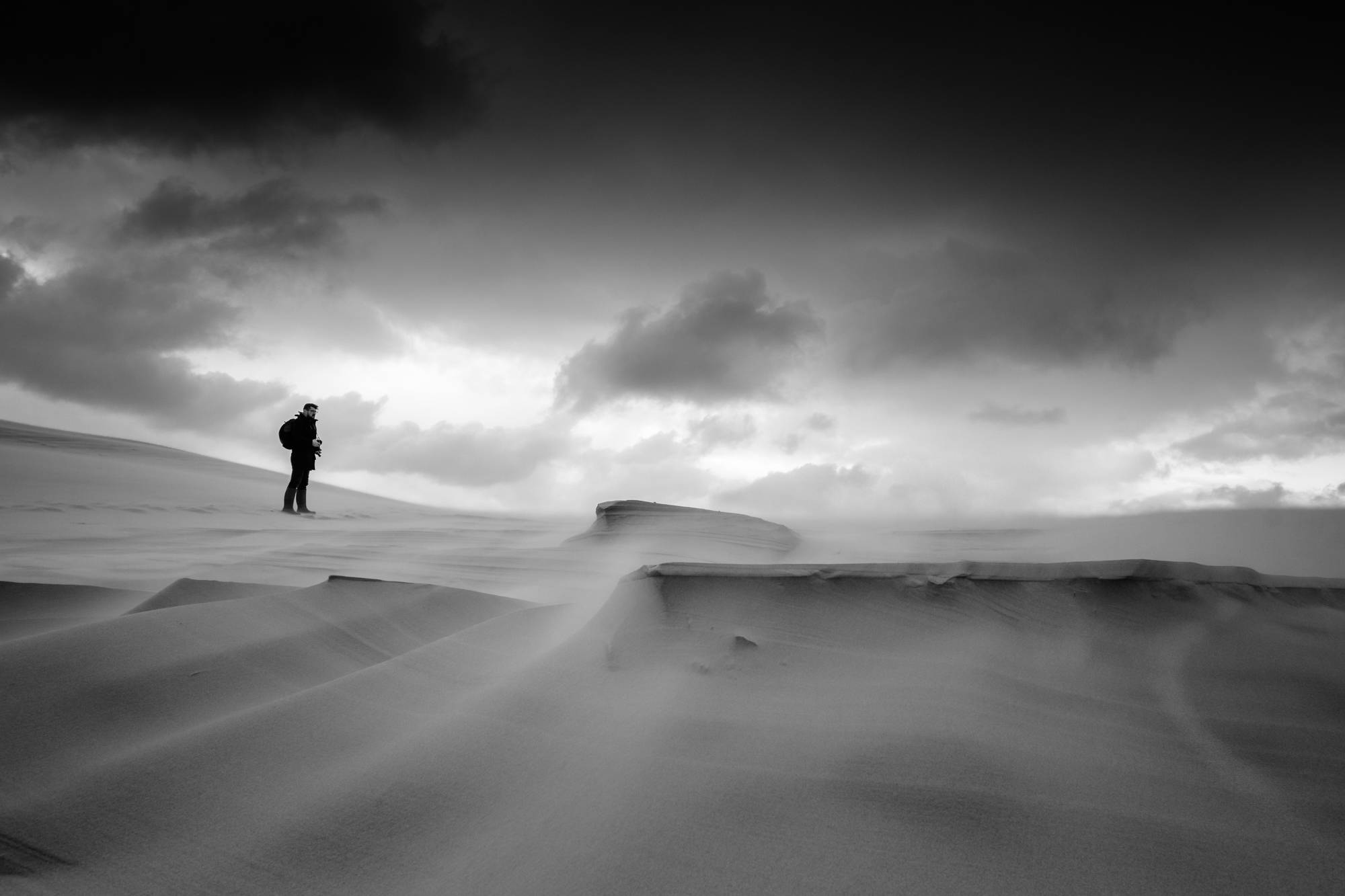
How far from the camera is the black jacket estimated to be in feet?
30.1

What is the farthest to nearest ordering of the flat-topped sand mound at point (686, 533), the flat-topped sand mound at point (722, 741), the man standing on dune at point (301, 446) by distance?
the man standing on dune at point (301, 446)
the flat-topped sand mound at point (686, 533)
the flat-topped sand mound at point (722, 741)

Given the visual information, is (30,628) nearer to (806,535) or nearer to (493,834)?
(493,834)

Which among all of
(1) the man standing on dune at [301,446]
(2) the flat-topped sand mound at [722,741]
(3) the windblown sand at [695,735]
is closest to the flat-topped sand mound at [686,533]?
(3) the windblown sand at [695,735]

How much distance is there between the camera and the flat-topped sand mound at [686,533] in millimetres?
4285

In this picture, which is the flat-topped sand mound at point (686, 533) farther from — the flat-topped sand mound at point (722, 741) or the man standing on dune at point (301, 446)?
the man standing on dune at point (301, 446)

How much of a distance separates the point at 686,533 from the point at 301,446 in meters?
6.81

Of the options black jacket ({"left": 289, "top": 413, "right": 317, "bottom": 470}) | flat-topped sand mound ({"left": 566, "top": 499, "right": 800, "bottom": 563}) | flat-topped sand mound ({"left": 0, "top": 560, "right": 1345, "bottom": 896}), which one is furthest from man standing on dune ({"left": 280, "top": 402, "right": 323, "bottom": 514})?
flat-topped sand mound ({"left": 0, "top": 560, "right": 1345, "bottom": 896})

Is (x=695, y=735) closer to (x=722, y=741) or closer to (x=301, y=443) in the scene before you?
(x=722, y=741)

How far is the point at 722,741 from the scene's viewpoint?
4.43 feet

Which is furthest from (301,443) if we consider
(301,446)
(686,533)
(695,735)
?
(695,735)

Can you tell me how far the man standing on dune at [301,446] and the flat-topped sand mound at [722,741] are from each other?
7.76 m

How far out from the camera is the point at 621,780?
3.99ft

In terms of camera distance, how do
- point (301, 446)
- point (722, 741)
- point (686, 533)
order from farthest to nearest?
point (301, 446), point (686, 533), point (722, 741)

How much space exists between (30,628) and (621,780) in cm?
214
